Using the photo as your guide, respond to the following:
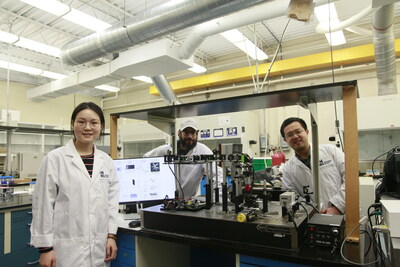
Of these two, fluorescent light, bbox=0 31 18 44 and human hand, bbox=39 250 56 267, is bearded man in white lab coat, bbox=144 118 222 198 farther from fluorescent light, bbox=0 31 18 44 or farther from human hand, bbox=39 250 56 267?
fluorescent light, bbox=0 31 18 44

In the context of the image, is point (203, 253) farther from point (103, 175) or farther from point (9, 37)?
point (9, 37)

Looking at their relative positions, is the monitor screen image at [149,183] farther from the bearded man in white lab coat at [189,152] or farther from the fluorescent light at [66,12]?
the fluorescent light at [66,12]

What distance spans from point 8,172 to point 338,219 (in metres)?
4.59

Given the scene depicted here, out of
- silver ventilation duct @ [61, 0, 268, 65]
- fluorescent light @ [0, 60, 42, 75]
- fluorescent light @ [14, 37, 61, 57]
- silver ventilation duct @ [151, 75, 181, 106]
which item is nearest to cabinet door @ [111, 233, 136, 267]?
silver ventilation duct @ [61, 0, 268, 65]

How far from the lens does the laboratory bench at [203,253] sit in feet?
3.59

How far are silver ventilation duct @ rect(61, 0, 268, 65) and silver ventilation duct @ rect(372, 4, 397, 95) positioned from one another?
3.46 ft

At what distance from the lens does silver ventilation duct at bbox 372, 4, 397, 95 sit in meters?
2.34

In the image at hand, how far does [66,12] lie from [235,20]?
5.91 ft

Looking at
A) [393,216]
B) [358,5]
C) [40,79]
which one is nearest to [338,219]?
[393,216]

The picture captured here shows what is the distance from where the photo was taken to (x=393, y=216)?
3.26ft

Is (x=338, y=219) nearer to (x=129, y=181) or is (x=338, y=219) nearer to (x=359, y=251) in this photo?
(x=359, y=251)

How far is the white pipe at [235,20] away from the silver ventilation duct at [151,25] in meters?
0.51

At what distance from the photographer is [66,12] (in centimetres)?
296

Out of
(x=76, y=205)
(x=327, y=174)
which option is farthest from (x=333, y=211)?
(x=76, y=205)
